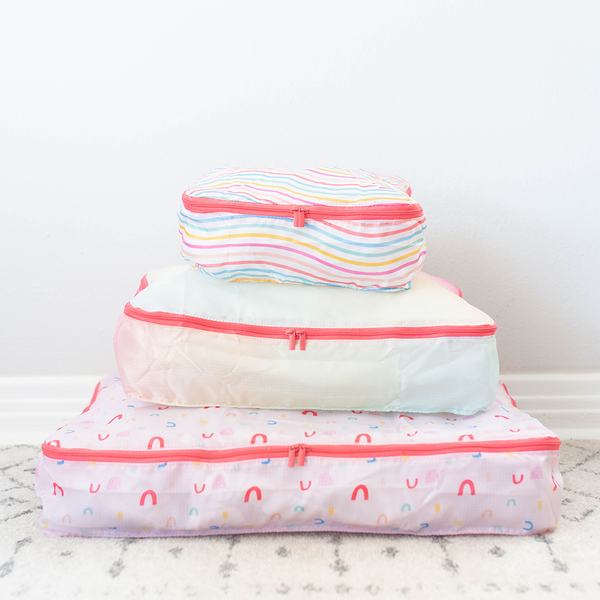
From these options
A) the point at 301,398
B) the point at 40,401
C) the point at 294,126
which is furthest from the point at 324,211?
the point at 40,401

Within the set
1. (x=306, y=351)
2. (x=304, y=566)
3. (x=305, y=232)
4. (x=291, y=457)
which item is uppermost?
(x=305, y=232)

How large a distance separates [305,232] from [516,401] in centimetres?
77

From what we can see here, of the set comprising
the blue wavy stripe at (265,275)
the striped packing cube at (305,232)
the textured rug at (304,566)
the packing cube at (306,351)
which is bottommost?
→ the textured rug at (304,566)

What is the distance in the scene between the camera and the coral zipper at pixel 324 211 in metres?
0.80

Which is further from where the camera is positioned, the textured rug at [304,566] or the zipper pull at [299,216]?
the zipper pull at [299,216]

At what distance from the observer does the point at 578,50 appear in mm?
1113

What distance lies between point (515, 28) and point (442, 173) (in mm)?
338

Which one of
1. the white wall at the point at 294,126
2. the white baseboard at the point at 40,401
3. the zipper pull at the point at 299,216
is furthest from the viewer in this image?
the white baseboard at the point at 40,401

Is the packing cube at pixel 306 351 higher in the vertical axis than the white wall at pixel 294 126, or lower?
lower

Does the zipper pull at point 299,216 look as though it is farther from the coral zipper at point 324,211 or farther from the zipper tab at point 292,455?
the zipper tab at point 292,455

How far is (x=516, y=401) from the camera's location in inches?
49.2

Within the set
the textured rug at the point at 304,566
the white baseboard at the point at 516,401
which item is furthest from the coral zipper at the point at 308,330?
the white baseboard at the point at 516,401

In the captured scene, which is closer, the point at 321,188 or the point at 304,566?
the point at 304,566

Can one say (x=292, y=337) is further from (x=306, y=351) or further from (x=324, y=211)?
(x=324, y=211)
